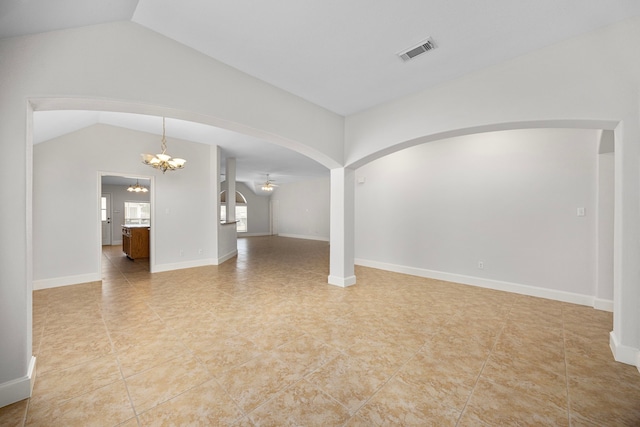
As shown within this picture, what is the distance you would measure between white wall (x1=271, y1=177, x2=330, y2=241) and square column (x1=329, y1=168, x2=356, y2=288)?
739 centimetres

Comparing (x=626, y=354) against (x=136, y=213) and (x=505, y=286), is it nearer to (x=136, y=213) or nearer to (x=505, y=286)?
(x=505, y=286)

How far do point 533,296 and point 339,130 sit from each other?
422 cm

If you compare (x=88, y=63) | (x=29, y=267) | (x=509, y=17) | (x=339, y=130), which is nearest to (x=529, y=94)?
(x=509, y=17)

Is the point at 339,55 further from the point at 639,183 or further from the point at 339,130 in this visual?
the point at 639,183

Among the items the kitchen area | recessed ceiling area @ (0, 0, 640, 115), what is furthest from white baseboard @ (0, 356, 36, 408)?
the kitchen area

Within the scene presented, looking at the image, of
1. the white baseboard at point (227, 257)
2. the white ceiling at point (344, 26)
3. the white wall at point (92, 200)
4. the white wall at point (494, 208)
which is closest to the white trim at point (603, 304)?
the white wall at point (494, 208)

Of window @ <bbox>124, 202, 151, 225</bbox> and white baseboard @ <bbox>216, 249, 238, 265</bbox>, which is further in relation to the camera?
window @ <bbox>124, 202, 151, 225</bbox>

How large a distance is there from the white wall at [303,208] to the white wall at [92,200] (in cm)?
691

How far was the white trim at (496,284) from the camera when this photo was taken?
3.68m

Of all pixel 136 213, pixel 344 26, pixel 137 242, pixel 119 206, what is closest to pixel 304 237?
pixel 137 242

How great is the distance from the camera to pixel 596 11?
2.11m

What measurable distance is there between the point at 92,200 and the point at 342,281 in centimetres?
513

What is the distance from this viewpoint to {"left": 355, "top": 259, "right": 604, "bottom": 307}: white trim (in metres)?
3.68

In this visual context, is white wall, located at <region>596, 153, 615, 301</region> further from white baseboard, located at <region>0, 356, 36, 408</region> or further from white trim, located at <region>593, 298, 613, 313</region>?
white baseboard, located at <region>0, 356, 36, 408</region>
